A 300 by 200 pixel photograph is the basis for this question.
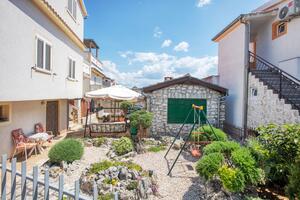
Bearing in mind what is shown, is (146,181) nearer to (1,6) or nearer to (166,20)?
Answer: (1,6)

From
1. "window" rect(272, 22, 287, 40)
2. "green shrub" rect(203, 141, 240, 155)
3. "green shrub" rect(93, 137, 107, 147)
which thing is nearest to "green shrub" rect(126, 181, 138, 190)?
"green shrub" rect(203, 141, 240, 155)

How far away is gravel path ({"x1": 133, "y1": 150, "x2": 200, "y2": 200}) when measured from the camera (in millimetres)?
Result: 6258

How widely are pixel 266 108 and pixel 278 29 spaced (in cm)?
617

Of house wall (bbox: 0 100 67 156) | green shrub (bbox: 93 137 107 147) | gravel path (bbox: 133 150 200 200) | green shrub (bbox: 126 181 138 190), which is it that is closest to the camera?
green shrub (bbox: 126 181 138 190)

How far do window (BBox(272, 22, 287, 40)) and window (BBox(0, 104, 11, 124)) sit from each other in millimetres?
15744

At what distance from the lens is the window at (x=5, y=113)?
325 inches

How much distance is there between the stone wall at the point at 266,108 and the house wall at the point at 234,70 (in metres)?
0.71

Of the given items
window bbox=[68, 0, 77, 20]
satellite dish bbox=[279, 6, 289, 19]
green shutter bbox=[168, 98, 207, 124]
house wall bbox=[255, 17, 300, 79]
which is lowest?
green shutter bbox=[168, 98, 207, 124]

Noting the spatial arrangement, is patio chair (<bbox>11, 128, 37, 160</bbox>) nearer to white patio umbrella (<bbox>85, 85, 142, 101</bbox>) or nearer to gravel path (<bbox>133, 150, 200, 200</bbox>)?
gravel path (<bbox>133, 150, 200, 200</bbox>)

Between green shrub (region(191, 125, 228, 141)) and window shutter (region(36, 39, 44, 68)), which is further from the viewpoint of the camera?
green shrub (region(191, 125, 228, 141))

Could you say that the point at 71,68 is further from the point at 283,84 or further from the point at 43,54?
the point at 283,84

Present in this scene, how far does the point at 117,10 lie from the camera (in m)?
14.1

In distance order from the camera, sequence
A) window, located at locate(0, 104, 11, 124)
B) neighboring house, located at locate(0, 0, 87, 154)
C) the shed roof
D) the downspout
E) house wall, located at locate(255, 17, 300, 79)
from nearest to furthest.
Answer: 1. neighboring house, located at locate(0, 0, 87, 154)
2. window, located at locate(0, 104, 11, 124)
3. house wall, located at locate(255, 17, 300, 79)
4. the downspout
5. the shed roof

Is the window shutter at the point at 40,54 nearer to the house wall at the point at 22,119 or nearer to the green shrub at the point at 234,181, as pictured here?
the house wall at the point at 22,119
